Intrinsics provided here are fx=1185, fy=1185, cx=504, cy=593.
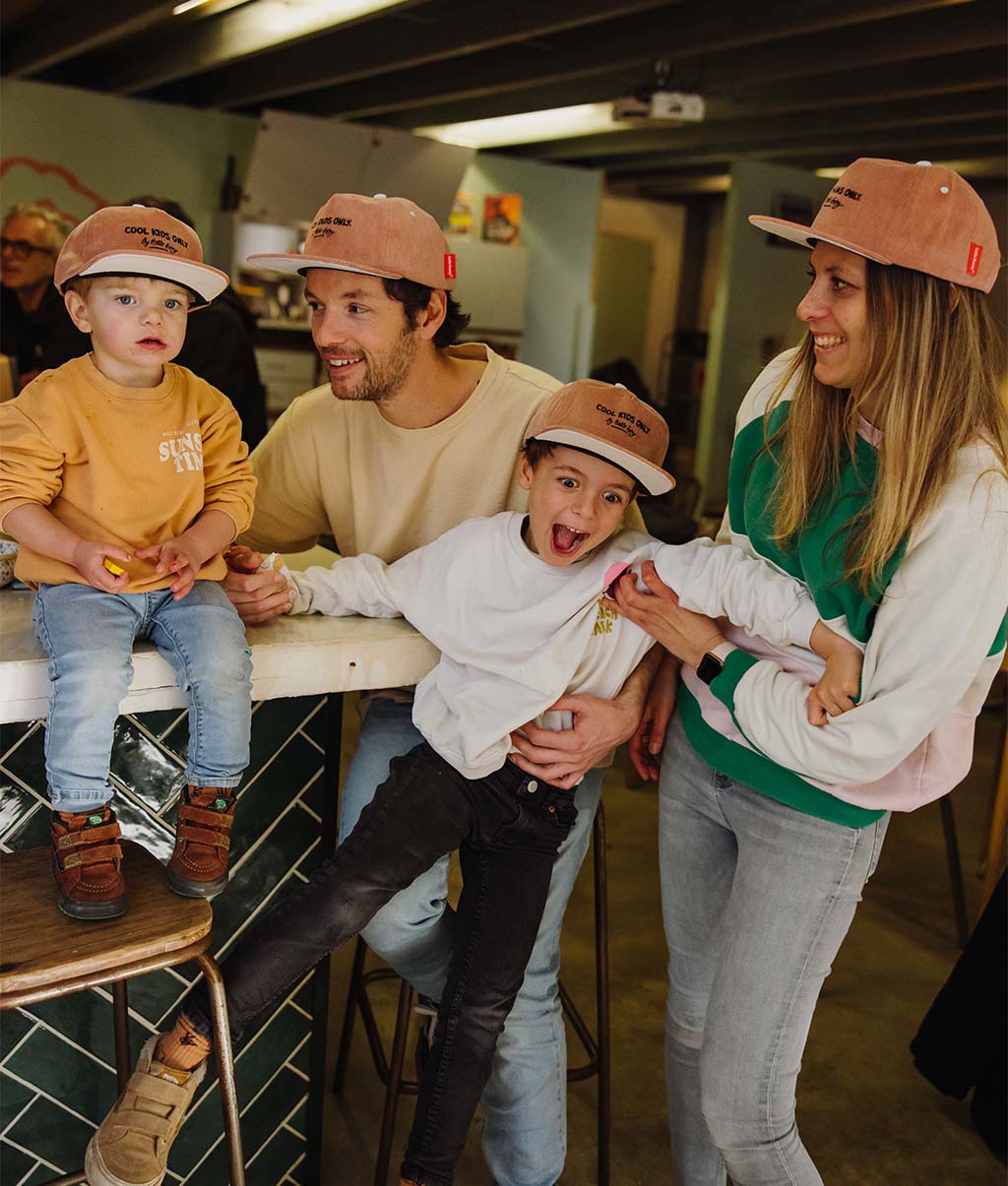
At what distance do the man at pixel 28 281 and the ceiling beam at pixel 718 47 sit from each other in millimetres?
3114

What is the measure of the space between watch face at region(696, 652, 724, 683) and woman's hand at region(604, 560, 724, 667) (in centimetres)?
1

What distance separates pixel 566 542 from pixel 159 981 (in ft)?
3.37

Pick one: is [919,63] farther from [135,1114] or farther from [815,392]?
[135,1114]

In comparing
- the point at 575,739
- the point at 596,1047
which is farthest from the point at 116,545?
the point at 596,1047

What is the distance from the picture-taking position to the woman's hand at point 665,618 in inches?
70.4

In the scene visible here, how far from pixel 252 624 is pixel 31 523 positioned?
1.26ft

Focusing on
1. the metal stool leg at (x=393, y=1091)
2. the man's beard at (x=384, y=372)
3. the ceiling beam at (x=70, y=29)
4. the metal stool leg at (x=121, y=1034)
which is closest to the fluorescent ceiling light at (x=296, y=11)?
the ceiling beam at (x=70, y=29)

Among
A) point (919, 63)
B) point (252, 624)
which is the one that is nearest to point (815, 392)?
point (252, 624)

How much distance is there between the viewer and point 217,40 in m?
6.67

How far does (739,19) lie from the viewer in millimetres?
5445

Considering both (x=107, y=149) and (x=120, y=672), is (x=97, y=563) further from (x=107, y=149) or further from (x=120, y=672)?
(x=107, y=149)

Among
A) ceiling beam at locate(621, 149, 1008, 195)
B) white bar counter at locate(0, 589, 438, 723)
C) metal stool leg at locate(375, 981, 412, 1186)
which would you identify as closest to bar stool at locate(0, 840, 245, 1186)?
white bar counter at locate(0, 589, 438, 723)

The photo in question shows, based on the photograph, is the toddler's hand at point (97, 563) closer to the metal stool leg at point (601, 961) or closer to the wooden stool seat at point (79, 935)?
the wooden stool seat at point (79, 935)

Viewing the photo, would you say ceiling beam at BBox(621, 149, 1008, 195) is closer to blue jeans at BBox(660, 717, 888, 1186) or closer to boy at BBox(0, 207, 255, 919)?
blue jeans at BBox(660, 717, 888, 1186)
